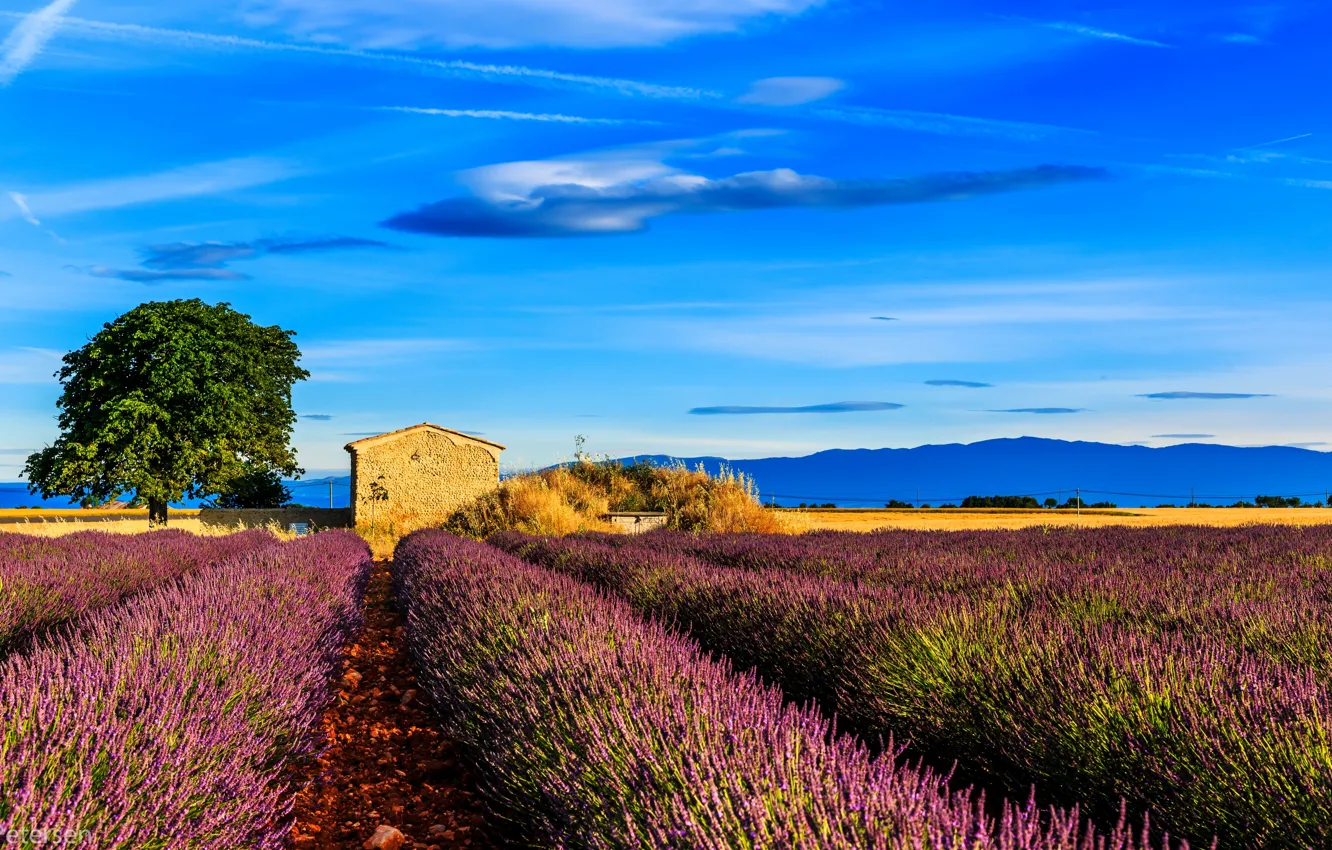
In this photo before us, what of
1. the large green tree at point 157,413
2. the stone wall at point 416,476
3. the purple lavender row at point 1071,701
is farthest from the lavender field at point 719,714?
the large green tree at point 157,413

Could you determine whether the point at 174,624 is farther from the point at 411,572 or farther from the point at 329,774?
the point at 411,572

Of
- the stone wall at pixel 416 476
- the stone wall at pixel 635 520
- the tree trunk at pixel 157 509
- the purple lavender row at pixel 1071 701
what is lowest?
the purple lavender row at pixel 1071 701

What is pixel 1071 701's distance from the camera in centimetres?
312

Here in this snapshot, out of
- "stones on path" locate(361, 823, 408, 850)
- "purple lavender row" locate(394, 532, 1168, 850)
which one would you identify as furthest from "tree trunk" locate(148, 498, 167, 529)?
"stones on path" locate(361, 823, 408, 850)

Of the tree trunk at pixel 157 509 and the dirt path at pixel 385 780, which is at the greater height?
the tree trunk at pixel 157 509

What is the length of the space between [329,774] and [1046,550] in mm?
6956

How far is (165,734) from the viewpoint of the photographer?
2.80 m

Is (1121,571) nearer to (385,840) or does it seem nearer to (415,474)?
(385,840)

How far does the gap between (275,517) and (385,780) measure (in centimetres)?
2563

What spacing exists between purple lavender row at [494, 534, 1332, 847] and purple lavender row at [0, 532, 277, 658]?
15.5 ft

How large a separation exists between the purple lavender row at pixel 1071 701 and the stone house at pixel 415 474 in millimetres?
18964

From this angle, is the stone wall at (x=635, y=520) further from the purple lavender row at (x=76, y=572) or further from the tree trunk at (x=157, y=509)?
the tree trunk at (x=157, y=509)

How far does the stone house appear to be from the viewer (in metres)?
23.1

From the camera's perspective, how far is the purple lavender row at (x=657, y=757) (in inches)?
75.5
